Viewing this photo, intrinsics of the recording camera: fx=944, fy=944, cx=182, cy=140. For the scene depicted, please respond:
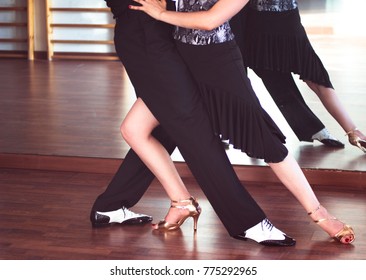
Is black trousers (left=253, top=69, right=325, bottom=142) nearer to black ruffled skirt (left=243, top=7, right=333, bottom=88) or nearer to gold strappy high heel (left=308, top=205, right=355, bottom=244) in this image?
black ruffled skirt (left=243, top=7, right=333, bottom=88)

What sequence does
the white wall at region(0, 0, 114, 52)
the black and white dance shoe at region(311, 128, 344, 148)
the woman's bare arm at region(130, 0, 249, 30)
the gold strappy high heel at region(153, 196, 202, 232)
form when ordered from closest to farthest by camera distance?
the woman's bare arm at region(130, 0, 249, 30)
the gold strappy high heel at region(153, 196, 202, 232)
the black and white dance shoe at region(311, 128, 344, 148)
the white wall at region(0, 0, 114, 52)

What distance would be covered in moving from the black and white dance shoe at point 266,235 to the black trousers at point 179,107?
0.10ft

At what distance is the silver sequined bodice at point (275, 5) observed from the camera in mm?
4734

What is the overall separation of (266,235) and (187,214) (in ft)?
1.32

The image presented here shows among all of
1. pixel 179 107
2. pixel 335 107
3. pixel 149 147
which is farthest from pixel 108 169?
pixel 179 107

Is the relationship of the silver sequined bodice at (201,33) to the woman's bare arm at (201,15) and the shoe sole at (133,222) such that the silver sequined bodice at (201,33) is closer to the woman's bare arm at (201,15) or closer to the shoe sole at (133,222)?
the woman's bare arm at (201,15)

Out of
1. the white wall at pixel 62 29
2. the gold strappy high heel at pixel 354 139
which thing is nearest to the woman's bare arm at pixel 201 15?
the gold strappy high heel at pixel 354 139

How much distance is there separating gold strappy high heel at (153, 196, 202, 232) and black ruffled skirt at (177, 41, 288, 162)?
428 mm

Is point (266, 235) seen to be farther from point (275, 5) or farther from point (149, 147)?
point (275, 5)

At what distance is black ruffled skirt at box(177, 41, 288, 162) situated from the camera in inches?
151

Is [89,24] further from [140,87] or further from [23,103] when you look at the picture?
[140,87]

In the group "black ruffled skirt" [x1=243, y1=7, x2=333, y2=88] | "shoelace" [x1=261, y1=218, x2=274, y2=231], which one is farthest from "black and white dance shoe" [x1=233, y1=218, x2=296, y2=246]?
"black ruffled skirt" [x1=243, y1=7, x2=333, y2=88]

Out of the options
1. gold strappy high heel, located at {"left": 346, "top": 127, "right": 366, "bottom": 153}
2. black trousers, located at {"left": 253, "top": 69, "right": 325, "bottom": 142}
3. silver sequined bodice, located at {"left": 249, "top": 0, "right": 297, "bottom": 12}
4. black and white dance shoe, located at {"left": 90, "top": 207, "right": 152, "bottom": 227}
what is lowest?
black and white dance shoe, located at {"left": 90, "top": 207, "right": 152, "bottom": 227}

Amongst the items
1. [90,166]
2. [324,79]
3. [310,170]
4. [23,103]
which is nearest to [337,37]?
[324,79]
